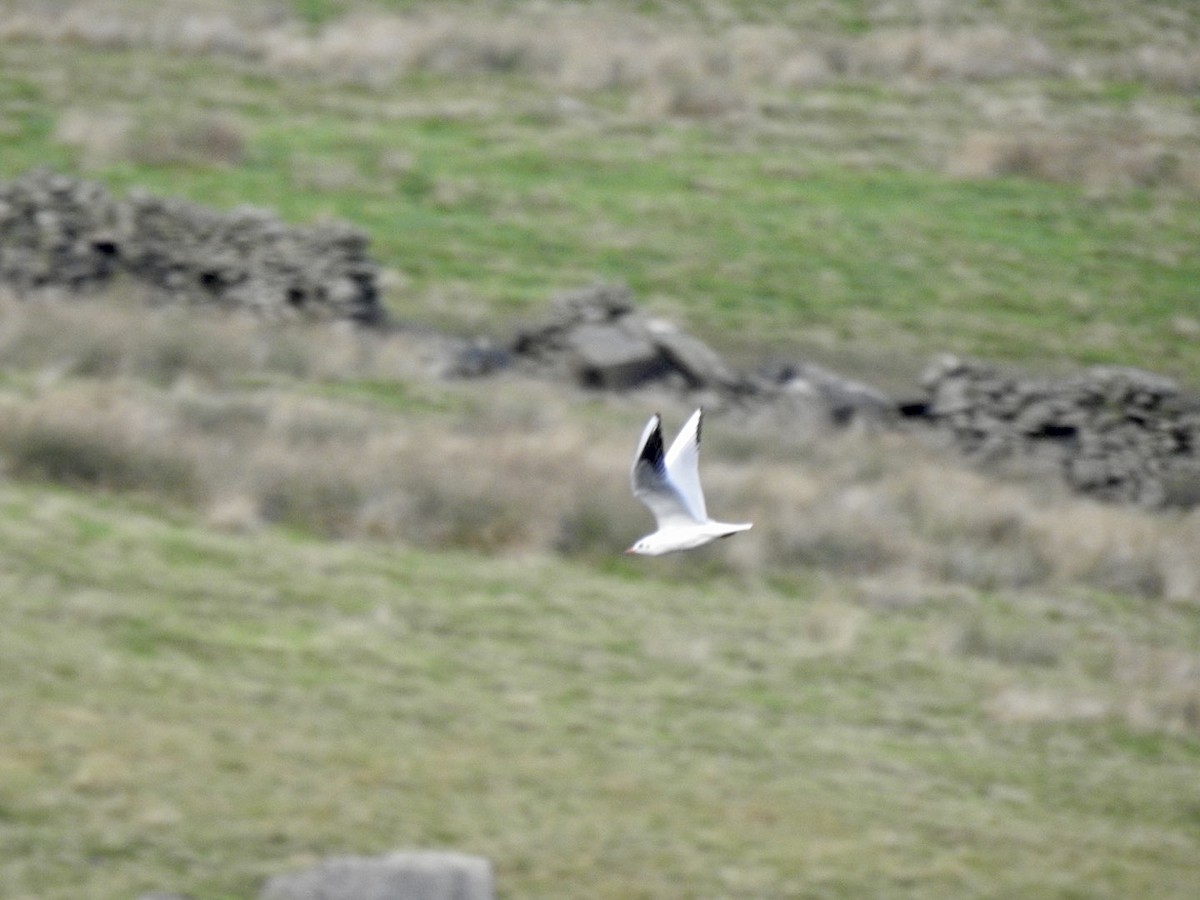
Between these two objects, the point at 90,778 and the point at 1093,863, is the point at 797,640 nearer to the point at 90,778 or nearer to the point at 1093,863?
the point at 1093,863

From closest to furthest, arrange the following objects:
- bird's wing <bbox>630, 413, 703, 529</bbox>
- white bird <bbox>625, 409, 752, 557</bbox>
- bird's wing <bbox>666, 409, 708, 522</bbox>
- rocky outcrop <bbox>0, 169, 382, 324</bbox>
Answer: white bird <bbox>625, 409, 752, 557</bbox> < bird's wing <bbox>630, 413, 703, 529</bbox> < bird's wing <bbox>666, 409, 708, 522</bbox> < rocky outcrop <bbox>0, 169, 382, 324</bbox>

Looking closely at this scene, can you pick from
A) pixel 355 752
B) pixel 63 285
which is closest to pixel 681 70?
pixel 63 285

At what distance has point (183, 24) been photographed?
130 ft

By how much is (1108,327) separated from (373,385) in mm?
12364

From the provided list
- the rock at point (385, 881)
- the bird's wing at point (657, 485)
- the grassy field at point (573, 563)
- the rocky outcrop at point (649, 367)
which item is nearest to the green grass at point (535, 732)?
the grassy field at point (573, 563)

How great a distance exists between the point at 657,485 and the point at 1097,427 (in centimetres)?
1555

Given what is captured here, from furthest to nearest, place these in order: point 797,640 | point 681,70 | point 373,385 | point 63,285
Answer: point 681,70
point 63,285
point 373,385
point 797,640

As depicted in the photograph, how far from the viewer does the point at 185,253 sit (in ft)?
84.5

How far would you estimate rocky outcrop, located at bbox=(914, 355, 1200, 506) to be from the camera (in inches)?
909

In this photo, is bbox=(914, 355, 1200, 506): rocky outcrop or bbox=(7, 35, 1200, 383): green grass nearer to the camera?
bbox=(914, 355, 1200, 506): rocky outcrop

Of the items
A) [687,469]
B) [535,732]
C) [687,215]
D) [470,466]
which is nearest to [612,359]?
[470,466]

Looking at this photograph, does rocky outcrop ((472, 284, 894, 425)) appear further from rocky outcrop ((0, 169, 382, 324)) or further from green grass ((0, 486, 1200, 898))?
green grass ((0, 486, 1200, 898))

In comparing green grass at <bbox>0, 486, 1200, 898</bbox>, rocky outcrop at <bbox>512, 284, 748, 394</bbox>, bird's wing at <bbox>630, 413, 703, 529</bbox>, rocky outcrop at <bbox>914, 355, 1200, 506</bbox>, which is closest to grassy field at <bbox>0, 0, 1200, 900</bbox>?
green grass at <bbox>0, 486, 1200, 898</bbox>

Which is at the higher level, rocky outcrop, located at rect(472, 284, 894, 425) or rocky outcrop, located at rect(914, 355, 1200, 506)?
rocky outcrop, located at rect(472, 284, 894, 425)
